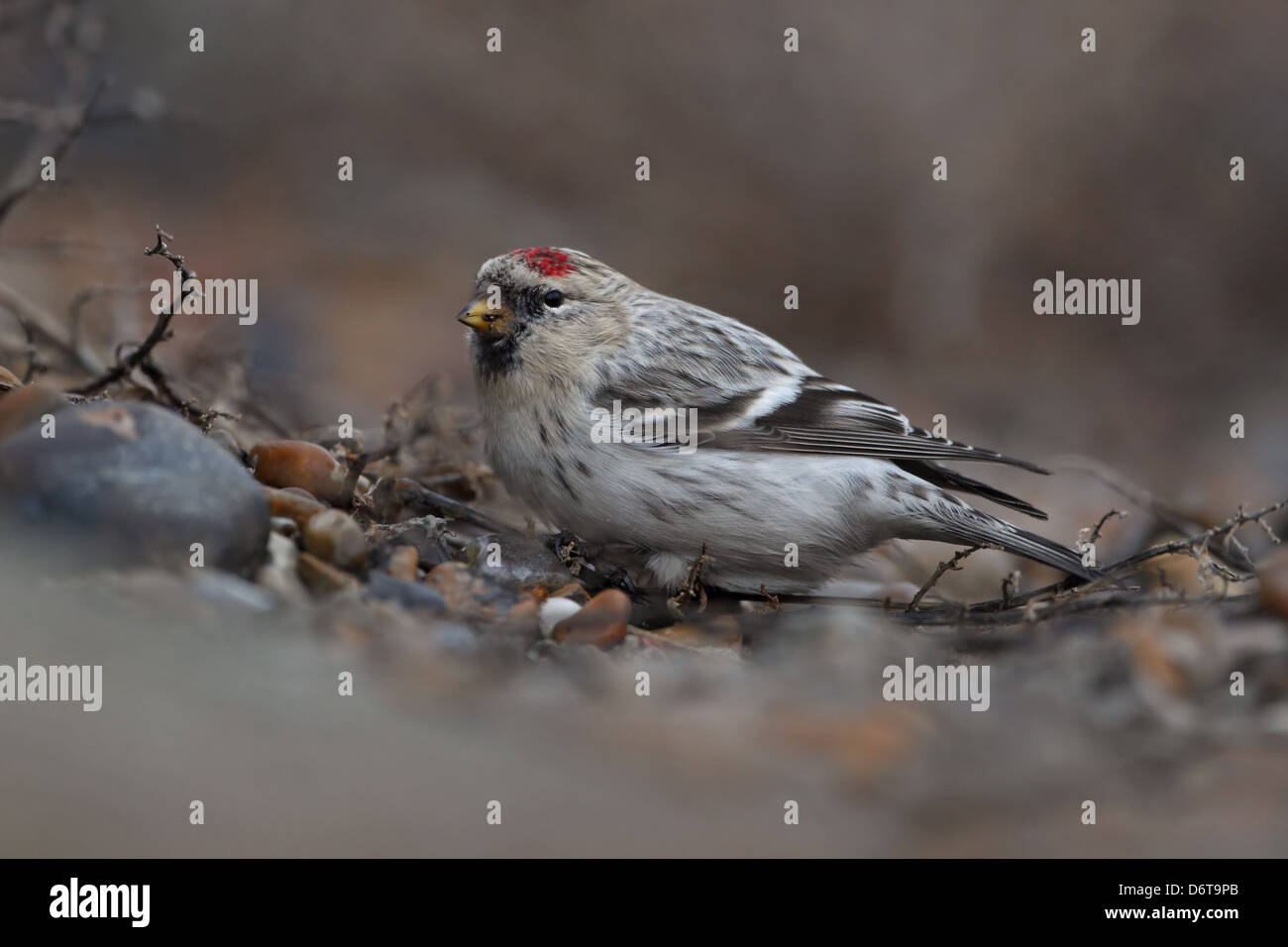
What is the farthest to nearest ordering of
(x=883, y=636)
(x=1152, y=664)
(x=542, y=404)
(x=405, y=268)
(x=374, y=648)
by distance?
1. (x=405, y=268)
2. (x=542, y=404)
3. (x=883, y=636)
4. (x=1152, y=664)
5. (x=374, y=648)

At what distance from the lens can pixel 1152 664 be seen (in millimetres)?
2492

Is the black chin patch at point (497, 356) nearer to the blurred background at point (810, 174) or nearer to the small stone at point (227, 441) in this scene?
the small stone at point (227, 441)

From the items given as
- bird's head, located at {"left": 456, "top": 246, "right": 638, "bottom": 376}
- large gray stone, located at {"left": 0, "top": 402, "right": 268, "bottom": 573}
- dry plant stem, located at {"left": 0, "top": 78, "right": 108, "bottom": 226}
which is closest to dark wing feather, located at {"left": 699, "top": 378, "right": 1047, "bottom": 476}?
bird's head, located at {"left": 456, "top": 246, "right": 638, "bottom": 376}

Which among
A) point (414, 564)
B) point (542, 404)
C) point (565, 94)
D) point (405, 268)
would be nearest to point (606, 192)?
point (565, 94)

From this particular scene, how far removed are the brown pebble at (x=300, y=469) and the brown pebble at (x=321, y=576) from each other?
1.64 feet

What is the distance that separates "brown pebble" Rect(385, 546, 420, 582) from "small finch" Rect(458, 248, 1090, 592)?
45 centimetres

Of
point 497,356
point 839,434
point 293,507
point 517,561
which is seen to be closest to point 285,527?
point 293,507

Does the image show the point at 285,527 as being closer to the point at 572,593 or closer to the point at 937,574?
the point at 572,593

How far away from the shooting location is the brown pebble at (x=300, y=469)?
10.5 ft

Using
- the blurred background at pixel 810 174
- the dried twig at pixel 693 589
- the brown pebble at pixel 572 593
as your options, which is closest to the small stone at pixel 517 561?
the brown pebble at pixel 572 593

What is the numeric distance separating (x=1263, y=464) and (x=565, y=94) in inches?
176

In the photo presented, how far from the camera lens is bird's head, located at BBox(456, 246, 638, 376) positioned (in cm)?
345

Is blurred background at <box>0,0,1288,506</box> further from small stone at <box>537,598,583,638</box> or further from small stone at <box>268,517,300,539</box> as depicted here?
small stone at <box>537,598,583,638</box>

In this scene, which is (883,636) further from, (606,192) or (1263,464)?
(606,192)
